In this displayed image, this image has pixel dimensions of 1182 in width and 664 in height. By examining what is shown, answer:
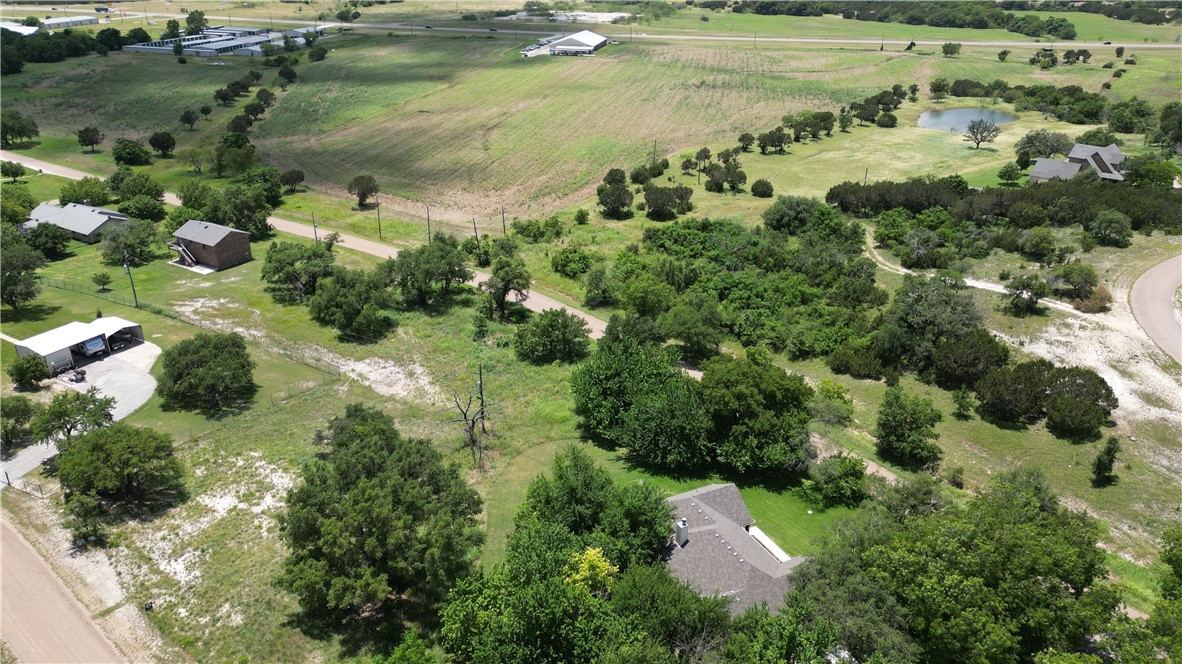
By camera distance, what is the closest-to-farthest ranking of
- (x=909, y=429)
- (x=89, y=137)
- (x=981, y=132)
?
(x=909, y=429) → (x=89, y=137) → (x=981, y=132)

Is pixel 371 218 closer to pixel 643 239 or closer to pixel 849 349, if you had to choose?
pixel 643 239

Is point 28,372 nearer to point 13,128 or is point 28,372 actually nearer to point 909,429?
point 909,429

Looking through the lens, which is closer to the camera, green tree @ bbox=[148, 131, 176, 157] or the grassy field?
the grassy field

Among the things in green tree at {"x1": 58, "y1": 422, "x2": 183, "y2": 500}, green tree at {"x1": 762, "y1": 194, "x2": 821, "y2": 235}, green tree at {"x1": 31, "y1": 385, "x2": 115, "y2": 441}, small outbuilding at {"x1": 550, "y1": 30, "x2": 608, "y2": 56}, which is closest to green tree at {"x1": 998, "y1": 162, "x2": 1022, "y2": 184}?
green tree at {"x1": 762, "y1": 194, "x2": 821, "y2": 235}

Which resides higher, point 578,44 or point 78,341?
point 578,44

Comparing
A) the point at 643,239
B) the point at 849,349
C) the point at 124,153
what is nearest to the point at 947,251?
the point at 849,349

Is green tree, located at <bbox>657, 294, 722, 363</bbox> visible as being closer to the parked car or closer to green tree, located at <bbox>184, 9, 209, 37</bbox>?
the parked car

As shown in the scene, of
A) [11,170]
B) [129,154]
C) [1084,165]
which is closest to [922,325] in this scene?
[1084,165]
